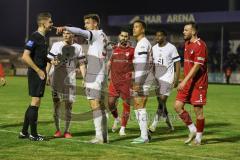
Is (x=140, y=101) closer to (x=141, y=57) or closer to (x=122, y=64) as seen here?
(x=141, y=57)

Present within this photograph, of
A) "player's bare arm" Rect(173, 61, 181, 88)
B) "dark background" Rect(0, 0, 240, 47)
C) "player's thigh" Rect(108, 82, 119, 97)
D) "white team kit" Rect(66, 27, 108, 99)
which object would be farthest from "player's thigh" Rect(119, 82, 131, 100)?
"dark background" Rect(0, 0, 240, 47)

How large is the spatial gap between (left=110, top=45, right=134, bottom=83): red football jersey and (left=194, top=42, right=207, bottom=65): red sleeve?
1.86 metres

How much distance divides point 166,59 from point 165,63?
0.09 m

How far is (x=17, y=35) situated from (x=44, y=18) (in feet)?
209

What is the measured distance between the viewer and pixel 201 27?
47781mm

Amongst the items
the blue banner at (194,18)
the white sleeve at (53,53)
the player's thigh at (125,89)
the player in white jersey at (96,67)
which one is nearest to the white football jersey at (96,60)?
the player in white jersey at (96,67)

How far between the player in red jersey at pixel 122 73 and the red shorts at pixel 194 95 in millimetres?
1488

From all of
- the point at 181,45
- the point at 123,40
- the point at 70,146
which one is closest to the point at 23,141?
the point at 70,146

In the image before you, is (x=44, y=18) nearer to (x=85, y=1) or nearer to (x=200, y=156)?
(x=200, y=156)

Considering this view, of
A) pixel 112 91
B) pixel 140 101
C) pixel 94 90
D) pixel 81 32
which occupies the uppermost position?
pixel 81 32

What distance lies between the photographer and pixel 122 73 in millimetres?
10875

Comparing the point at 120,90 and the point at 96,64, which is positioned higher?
the point at 96,64

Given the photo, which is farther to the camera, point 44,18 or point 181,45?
point 181,45

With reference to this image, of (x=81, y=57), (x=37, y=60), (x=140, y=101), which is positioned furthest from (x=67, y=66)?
(x=140, y=101)
